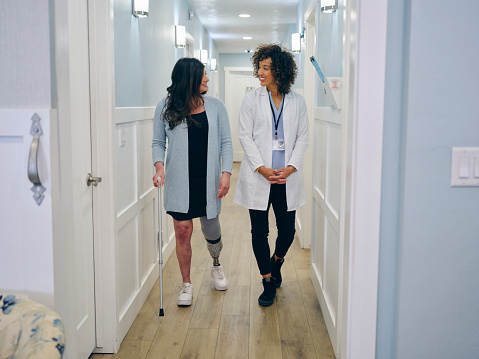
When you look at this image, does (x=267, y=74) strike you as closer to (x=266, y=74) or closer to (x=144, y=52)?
(x=266, y=74)

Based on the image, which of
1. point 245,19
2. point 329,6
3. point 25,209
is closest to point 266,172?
point 329,6

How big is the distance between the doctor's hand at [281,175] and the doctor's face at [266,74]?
0.53 meters

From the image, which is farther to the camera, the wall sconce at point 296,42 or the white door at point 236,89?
the white door at point 236,89

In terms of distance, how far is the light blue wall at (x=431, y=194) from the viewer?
1.52m

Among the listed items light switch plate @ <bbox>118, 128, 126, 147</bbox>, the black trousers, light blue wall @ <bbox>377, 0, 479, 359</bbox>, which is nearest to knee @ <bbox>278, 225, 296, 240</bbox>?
the black trousers

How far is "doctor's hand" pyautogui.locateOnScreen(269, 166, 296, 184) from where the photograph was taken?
3.12 meters

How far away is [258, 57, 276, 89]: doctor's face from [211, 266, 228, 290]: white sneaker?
1282 millimetres

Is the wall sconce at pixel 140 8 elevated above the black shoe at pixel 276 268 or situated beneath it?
elevated above

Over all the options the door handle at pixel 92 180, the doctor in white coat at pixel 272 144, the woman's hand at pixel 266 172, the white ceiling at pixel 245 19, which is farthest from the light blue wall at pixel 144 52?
the white ceiling at pixel 245 19

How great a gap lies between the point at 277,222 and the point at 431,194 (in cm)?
178

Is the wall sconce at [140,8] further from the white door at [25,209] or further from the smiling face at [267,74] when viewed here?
the white door at [25,209]

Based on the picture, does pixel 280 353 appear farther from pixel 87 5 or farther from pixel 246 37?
pixel 246 37

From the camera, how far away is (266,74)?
3.24m

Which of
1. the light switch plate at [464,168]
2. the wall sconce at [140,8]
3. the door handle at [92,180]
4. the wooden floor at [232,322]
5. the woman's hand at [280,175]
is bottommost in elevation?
the wooden floor at [232,322]
